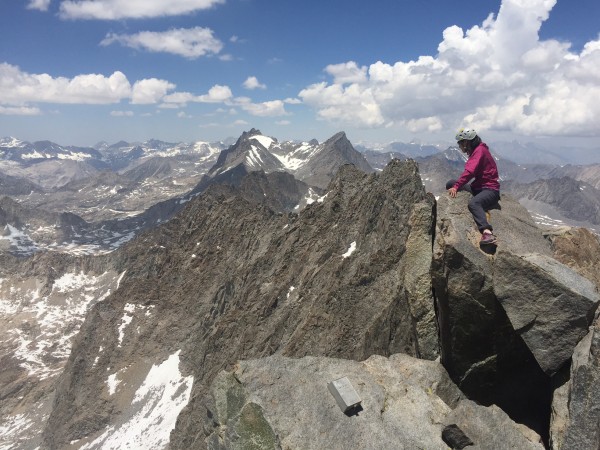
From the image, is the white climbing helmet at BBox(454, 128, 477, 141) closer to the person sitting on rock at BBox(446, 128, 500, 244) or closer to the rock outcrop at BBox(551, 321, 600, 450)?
the person sitting on rock at BBox(446, 128, 500, 244)

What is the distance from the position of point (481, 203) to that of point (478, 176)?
1.28 meters

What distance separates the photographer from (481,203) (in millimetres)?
16047

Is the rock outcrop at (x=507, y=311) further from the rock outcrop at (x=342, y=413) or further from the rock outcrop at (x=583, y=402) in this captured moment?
the rock outcrop at (x=342, y=413)

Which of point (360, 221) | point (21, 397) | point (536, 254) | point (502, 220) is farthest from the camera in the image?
point (21, 397)

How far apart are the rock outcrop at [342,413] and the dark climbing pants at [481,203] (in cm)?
610

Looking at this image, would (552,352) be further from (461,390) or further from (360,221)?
(360,221)

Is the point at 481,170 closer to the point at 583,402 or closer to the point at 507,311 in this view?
the point at 507,311

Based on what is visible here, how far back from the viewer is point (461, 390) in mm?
15828

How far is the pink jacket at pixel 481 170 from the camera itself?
16016 mm

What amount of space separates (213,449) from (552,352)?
1292 cm

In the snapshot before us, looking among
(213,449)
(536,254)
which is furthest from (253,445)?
(536,254)

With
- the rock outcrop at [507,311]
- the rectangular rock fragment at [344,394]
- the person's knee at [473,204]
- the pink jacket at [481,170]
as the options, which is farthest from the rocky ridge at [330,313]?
the pink jacket at [481,170]

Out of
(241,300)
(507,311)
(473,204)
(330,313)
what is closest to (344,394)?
(507,311)

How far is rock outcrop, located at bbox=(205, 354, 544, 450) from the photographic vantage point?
44.1ft
